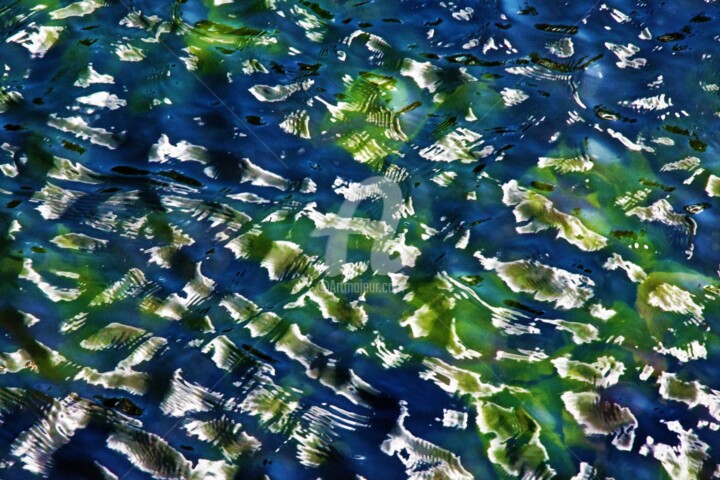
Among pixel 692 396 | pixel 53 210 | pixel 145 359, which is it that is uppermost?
pixel 53 210

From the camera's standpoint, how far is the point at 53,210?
1.70 metres

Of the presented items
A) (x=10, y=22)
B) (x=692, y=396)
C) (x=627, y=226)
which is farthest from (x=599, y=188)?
(x=10, y=22)

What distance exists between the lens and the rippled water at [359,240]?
1.45 m

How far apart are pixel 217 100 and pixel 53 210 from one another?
0.47 meters

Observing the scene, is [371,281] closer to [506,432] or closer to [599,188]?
[506,432]
